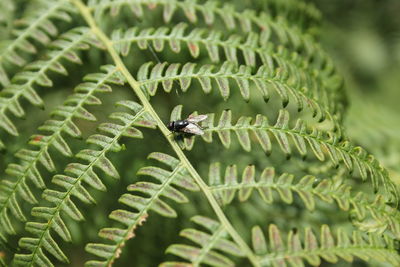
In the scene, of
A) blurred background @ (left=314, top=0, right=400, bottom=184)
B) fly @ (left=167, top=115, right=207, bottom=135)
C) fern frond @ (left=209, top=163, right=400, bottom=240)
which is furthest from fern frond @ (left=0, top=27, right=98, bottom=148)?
blurred background @ (left=314, top=0, right=400, bottom=184)

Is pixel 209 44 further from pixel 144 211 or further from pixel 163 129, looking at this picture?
pixel 144 211

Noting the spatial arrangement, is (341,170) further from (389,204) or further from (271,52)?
(271,52)

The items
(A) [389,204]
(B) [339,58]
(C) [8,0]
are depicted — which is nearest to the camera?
(A) [389,204]

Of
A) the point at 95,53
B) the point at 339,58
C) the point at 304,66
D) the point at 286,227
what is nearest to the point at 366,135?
the point at 304,66

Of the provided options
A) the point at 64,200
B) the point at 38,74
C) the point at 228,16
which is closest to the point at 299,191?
the point at 64,200

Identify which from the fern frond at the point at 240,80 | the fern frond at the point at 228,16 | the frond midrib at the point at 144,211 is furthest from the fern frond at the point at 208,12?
the frond midrib at the point at 144,211

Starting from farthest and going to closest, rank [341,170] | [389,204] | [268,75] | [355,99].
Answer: [355,99] < [341,170] < [268,75] < [389,204]

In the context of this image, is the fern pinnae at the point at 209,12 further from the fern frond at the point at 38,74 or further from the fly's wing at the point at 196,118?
the fly's wing at the point at 196,118

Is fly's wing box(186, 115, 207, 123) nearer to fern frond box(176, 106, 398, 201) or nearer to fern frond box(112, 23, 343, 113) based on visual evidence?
fern frond box(176, 106, 398, 201)
